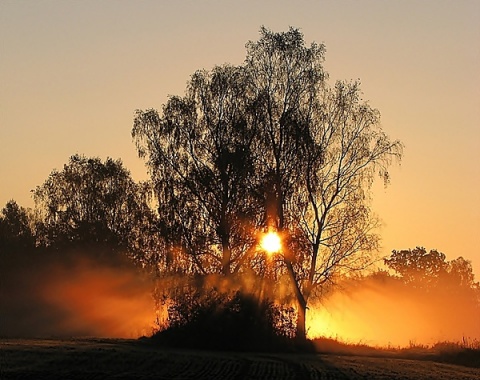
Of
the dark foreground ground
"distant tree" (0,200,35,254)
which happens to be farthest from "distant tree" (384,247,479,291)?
the dark foreground ground

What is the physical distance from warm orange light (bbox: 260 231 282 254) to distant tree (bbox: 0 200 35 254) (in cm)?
4506

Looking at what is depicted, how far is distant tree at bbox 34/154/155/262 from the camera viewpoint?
83.8 m

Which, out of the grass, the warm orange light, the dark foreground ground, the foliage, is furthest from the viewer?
the warm orange light

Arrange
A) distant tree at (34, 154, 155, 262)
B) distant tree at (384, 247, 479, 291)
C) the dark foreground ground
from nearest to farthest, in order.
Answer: the dark foreground ground → distant tree at (34, 154, 155, 262) → distant tree at (384, 247, 479, 291)

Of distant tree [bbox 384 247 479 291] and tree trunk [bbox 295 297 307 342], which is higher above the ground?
distant tree [bbox 384 247 479 291]

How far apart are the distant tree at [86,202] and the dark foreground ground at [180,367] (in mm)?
45575

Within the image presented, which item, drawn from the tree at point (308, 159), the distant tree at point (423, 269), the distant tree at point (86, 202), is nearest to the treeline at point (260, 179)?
the tree at point (308, 159)

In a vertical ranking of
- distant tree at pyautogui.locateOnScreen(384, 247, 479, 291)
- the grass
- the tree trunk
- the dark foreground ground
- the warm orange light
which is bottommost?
the dark foreground ground

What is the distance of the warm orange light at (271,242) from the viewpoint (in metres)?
50.8

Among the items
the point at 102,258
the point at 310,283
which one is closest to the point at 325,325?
the point at 310,283

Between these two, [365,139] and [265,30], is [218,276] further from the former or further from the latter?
[265,30]

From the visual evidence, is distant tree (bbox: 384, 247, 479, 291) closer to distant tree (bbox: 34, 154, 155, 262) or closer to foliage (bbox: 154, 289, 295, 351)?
distant tree (bbox: 34, 154, 155, 262)

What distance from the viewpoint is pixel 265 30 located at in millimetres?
54000

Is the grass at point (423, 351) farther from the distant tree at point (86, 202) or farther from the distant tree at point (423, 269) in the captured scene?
the distant tree at point (423, 269)
